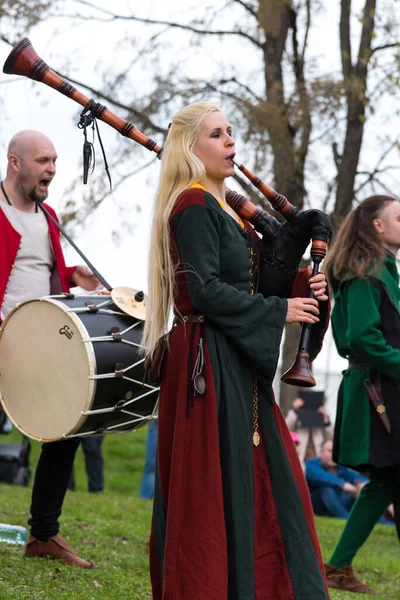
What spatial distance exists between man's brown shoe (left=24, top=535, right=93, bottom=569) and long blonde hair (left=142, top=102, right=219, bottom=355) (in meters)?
1.79

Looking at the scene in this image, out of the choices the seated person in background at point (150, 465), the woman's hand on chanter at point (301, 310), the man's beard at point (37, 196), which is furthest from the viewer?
the seated person in background at point (150, 465)

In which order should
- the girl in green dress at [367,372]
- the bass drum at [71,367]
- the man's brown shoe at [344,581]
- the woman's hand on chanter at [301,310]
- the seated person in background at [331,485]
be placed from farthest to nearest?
the seated person in background at [331,485]
the man's brown shoe at [344,581]
the girl in green dress at [367,372]
the bass drum at [71,367]
the woman's hand on chanter at [301,310]

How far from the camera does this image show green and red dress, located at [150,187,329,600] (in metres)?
3.43

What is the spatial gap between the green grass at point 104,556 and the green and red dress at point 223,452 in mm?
1046

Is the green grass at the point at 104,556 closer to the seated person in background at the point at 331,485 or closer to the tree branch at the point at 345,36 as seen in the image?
the seated person in background at the point at 331,485

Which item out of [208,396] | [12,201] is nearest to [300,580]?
[208,396]

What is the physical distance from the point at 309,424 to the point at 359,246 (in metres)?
6.57

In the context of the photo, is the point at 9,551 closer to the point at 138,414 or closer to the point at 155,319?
the point at 138,414

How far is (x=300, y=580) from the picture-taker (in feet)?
11.4

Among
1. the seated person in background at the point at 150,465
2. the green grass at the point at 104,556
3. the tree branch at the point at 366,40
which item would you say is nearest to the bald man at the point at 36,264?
the green grass at the point at 104,556

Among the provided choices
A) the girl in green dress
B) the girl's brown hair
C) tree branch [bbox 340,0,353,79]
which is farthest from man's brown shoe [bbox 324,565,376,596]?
tree branch [bbox 340,0,353,79]

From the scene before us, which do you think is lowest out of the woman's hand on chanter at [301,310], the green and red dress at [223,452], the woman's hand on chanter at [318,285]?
the green and red dress at [223,452]

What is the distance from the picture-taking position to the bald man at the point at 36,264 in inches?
200

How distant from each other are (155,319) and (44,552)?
76.6 inches
